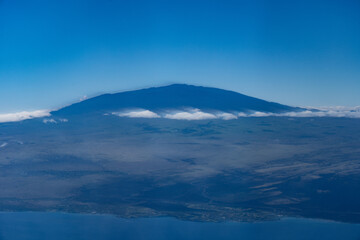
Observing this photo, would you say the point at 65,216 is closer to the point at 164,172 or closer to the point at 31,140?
the point at 164,172

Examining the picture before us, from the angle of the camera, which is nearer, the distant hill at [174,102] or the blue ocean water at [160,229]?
the blue ocean water at [160,229]

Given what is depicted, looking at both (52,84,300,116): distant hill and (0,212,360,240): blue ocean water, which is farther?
(52,84,300,116): distant hill

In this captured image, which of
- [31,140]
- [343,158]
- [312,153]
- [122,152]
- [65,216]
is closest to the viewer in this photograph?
[65,216]

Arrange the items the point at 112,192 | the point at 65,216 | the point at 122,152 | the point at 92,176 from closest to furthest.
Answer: the point at 65,216 → the point at 112,192 → the point at 92,176 → the point at 122,152

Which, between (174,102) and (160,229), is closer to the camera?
(160,229)

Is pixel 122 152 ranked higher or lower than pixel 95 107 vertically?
lower

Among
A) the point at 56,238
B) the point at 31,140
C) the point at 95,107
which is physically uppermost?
the point at 95,107

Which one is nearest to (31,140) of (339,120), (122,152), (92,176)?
(122,152)

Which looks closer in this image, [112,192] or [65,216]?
[65,216]
